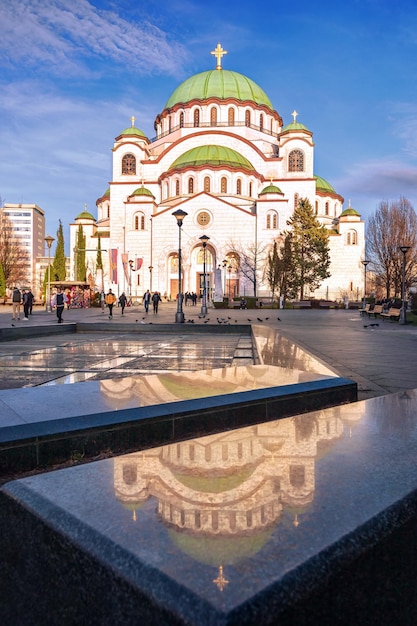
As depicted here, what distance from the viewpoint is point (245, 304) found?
36.2 metres

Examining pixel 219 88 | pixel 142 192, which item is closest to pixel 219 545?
pixel 142 192

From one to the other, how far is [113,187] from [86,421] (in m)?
54.4

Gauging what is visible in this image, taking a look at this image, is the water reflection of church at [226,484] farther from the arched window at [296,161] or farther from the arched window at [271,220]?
the arched window at [296,161]

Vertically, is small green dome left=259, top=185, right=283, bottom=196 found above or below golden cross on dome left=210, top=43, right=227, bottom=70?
below

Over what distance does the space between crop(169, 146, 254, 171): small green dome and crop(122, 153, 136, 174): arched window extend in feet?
20.2

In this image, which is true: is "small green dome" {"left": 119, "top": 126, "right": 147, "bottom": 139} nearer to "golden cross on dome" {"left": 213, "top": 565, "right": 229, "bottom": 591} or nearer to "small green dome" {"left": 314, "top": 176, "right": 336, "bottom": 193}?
"small green dome" {"left": 314, "top": 176, "right": 336, "bottom": 193}

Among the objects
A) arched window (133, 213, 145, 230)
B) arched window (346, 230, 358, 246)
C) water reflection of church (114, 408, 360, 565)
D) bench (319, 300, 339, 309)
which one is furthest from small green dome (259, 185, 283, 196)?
water reflection of church (114, 408, 360, 565)

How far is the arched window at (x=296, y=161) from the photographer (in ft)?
175

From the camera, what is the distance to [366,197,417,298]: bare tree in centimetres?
4100

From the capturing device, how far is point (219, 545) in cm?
111

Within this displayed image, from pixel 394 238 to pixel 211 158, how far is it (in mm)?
20252

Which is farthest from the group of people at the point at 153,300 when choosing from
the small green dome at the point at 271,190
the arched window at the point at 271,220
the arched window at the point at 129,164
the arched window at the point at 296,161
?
the arched window at the point at 296,161

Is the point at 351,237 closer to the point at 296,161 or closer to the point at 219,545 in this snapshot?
the point at 296,161

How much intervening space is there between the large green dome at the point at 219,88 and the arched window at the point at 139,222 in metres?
15.0
